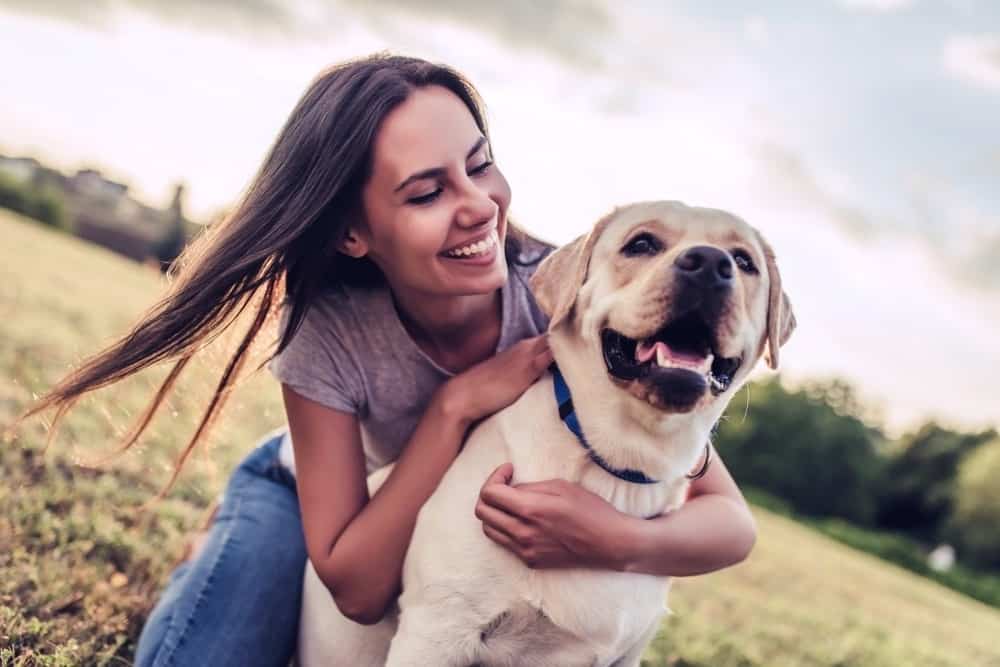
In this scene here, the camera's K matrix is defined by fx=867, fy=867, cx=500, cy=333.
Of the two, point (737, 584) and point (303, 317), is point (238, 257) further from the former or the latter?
point (737, 584)

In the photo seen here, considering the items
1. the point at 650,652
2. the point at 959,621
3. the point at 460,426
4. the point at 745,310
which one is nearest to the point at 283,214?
the point at 460,426

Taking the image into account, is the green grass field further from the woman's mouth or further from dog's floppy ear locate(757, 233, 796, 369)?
dog's floppy ear locate(757, 233, 796, 369)

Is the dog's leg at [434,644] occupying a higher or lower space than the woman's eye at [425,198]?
lower

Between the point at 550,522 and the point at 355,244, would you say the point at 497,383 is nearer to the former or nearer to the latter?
the point at 550,522

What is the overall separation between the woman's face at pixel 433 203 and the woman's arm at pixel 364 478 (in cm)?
29

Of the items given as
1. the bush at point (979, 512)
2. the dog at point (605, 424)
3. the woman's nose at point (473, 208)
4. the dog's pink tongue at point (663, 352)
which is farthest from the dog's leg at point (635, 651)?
the bush at point (979, 512)

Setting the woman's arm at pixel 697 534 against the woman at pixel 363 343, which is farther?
the woman at pixel 363 343

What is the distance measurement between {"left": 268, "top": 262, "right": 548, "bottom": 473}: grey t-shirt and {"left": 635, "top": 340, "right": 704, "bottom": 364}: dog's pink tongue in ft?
2.53

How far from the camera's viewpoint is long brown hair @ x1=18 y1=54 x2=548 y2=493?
8.77ft

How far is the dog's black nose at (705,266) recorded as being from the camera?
7.20 feet

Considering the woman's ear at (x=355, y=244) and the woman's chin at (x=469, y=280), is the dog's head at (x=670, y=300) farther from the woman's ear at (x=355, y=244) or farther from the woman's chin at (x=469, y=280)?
the woman's ear at (x=355, y=244)

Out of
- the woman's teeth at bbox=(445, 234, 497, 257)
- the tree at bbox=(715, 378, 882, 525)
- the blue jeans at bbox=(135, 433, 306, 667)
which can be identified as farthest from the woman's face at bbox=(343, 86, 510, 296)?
the tree at bbox=(715, 378, 882, 525)

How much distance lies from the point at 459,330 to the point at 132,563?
5.63ft

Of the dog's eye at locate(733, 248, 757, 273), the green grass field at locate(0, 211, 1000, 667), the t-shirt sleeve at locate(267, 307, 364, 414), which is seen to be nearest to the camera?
the dog's eye at locate(733, 248, 757, 273)
